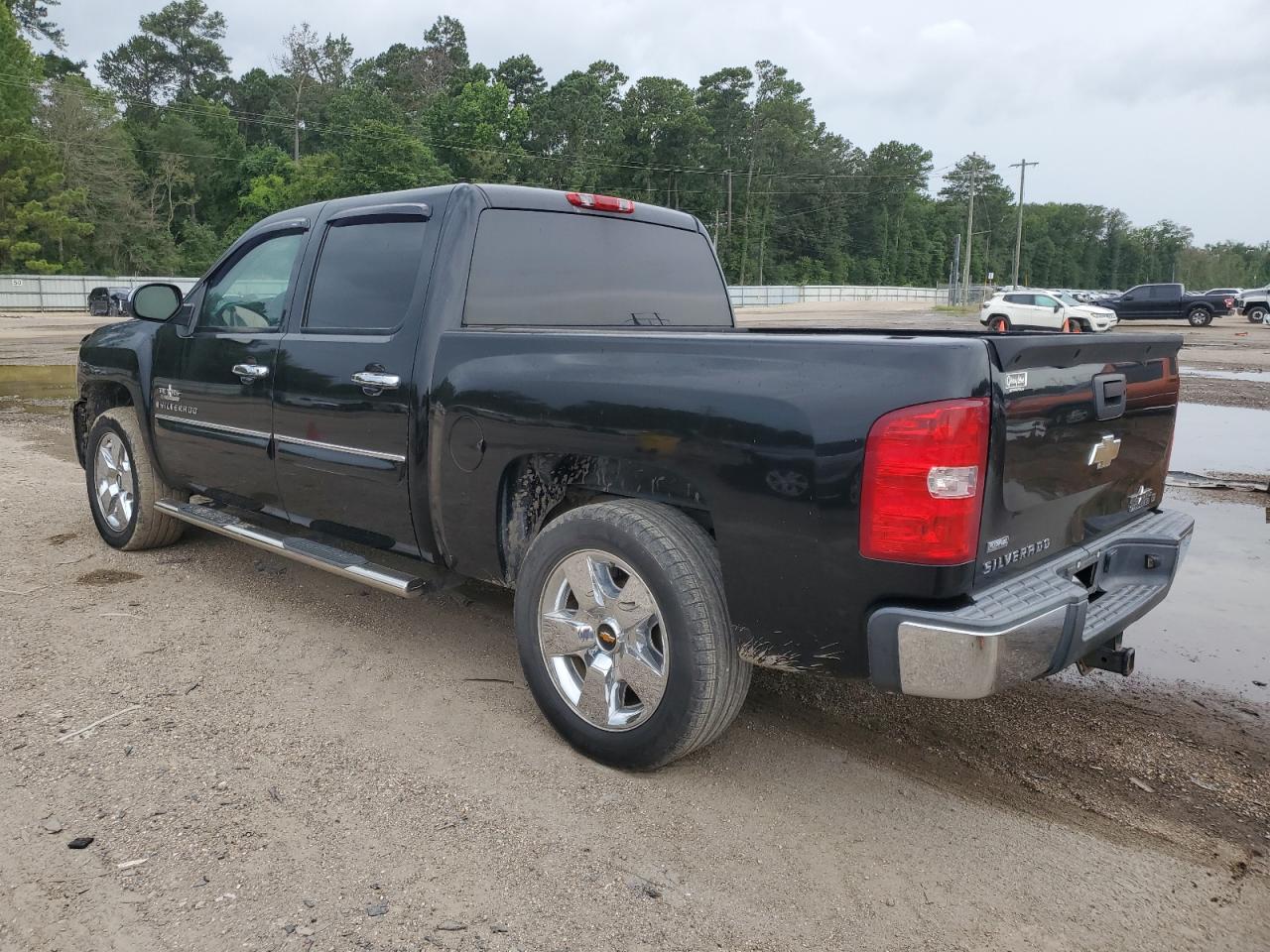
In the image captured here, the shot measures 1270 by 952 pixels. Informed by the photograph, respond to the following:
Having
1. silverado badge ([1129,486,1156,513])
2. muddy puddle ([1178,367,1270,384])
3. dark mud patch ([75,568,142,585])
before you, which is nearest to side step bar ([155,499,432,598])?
dark mud patch ([75,568,142,585])

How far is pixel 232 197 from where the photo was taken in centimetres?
7900

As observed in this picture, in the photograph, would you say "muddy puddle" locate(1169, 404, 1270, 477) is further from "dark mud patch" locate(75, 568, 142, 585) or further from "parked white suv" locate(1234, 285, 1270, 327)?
"parked white suv" locate(1234, 285, 1270, 327)

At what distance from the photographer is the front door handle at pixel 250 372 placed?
4.33 meters

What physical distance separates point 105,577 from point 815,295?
7709cm

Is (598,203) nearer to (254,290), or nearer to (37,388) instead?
(254,290)

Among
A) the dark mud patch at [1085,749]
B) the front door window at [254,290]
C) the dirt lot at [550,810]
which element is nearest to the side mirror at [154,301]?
the front door window at [254,290]

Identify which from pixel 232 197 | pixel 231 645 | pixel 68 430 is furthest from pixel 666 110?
pixel 231 645

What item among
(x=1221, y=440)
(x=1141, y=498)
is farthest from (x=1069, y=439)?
(x=1221, y=440)

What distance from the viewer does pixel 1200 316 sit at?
3766 centimetres

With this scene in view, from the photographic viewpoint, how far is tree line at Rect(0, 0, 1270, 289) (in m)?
59.2

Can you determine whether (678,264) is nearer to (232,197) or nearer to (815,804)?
(815,804)

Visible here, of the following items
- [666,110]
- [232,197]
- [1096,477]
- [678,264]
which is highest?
[666,110]

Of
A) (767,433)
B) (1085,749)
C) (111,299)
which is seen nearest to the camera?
(767,433)

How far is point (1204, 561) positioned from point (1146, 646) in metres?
1.60
